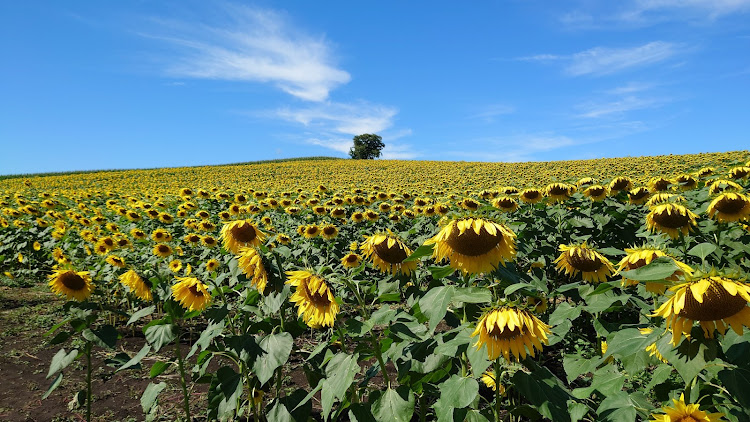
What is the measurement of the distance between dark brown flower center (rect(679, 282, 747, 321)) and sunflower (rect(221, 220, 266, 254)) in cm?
298

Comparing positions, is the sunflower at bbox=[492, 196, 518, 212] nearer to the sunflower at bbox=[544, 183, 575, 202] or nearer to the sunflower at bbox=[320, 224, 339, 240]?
the sunflower at bbox=[544, 183, 575, 202]

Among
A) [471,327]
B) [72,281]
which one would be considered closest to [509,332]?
[471,327]

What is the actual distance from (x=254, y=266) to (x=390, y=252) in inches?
34.7

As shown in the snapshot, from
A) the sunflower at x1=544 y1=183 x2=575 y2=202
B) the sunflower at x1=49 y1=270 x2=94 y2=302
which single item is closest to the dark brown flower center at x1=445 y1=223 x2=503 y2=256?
the sunflower at x1=49 y1=270 x2=94 y2=302

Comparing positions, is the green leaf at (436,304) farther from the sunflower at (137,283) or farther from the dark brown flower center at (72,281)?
the dark brown flower center at (72,281)

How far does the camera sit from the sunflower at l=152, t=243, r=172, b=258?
6228mm

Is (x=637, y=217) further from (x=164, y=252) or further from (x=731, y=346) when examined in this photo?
(x=164, y=252)

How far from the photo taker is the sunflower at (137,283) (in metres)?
3.82

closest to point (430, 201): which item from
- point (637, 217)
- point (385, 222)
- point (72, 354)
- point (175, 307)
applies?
point (385, 222)

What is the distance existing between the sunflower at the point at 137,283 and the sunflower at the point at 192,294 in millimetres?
991

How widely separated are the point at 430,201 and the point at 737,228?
5.83 meters

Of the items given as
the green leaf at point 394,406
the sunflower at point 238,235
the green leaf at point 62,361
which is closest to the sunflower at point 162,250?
the sunflower at point 238,235

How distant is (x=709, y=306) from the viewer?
147 cm

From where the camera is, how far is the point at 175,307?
286cm
